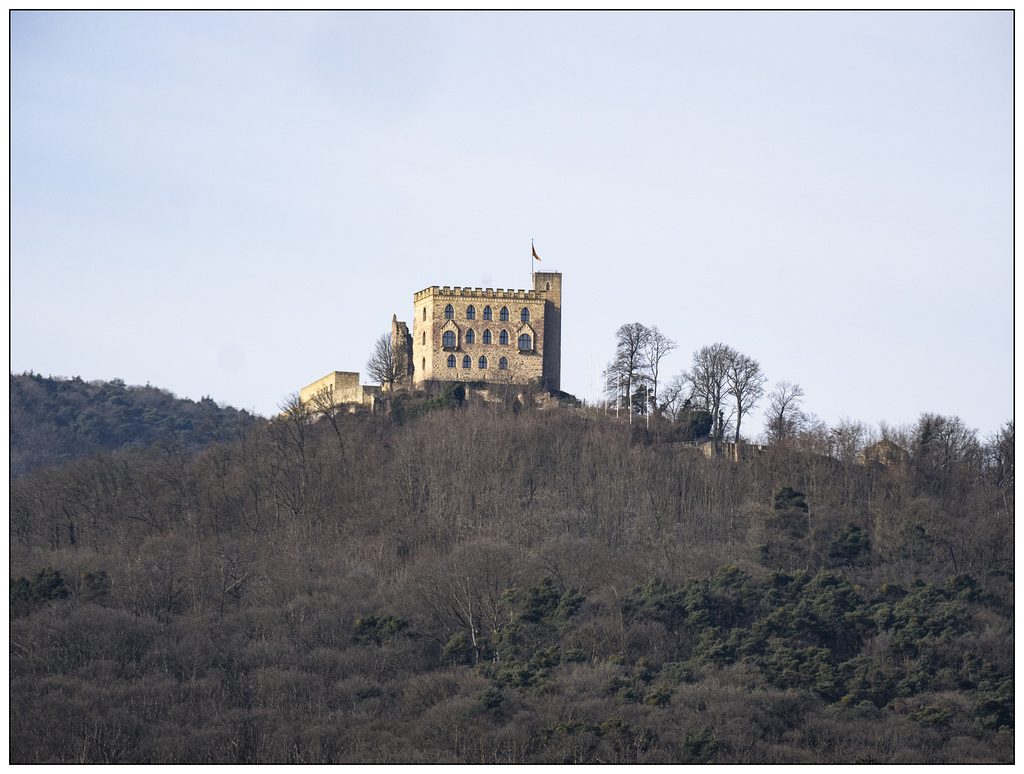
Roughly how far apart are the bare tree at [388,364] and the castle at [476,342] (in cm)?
10

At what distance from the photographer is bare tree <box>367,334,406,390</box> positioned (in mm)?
69312

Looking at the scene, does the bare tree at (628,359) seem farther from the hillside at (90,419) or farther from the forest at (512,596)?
the hillside at (90,419)

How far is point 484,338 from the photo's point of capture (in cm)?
6806

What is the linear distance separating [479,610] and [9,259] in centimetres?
2320

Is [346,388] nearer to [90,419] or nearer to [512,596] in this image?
[512,596]

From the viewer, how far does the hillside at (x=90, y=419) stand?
94188mm

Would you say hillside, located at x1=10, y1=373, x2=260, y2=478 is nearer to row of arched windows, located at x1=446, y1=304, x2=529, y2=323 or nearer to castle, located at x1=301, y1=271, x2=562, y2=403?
castle, located at x1=301, y1=271, x2=562, y2=403

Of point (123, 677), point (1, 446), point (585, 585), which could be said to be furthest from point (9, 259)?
point (585, 585)

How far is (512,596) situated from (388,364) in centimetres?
2677

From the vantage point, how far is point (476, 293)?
6912 centimetres

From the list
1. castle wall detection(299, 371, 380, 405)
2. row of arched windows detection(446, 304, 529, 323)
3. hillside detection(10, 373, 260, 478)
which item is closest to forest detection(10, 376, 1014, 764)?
castle wall detection(299, 371, 380, 405)

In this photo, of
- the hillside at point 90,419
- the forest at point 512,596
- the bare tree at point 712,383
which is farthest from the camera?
the hillside at point 90,419

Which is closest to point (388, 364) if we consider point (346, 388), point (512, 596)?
point (346, 388)

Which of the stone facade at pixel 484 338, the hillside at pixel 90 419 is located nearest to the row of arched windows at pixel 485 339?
the stone facade at pixel 484 338
